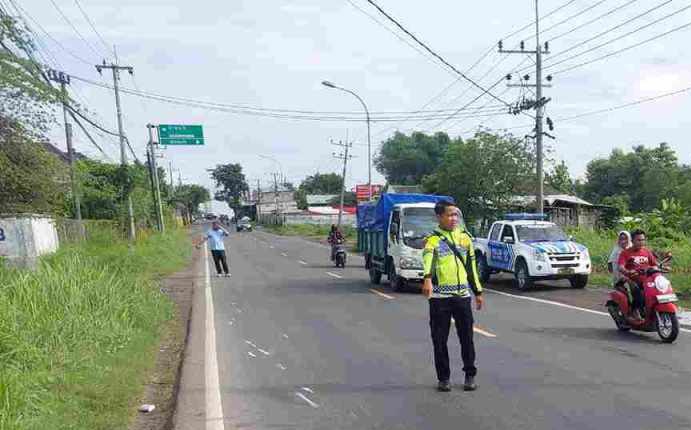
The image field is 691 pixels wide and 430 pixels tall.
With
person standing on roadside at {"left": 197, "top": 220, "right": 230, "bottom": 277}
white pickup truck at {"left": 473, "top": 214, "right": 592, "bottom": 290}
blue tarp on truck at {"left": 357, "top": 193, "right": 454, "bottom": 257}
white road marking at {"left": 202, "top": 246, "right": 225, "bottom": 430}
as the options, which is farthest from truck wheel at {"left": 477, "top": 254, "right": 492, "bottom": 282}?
white road marking at {"left": 202, "top": 246, "right": 225, "bottom": 430}

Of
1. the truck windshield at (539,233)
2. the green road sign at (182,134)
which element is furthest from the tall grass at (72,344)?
the green road sign at (182,134)

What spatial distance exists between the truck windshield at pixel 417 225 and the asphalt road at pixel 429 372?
3114 millimetres

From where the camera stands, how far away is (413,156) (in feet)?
328

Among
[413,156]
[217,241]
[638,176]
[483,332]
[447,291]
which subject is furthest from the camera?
[413,156]

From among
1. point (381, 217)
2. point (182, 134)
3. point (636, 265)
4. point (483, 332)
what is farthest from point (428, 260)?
point (182, 134)

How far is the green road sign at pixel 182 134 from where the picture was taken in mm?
32156

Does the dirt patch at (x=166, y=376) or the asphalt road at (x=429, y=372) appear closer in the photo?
the asphalt road at (x=429, y=372)

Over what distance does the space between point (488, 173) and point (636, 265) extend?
839 inches

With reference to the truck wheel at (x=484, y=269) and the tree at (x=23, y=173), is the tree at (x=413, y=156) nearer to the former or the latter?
the truck wheel at (x=484, y=269)

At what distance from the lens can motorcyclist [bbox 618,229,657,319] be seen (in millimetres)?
9555

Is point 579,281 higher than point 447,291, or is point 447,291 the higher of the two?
point 447,291

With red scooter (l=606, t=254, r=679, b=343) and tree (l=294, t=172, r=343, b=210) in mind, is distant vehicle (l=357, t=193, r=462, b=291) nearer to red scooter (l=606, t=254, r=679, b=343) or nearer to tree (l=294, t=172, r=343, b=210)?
red scooter (l=606, t=254, r=679, b=343)

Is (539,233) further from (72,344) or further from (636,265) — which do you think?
(72,344)

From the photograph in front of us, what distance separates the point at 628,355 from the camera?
8188mm
